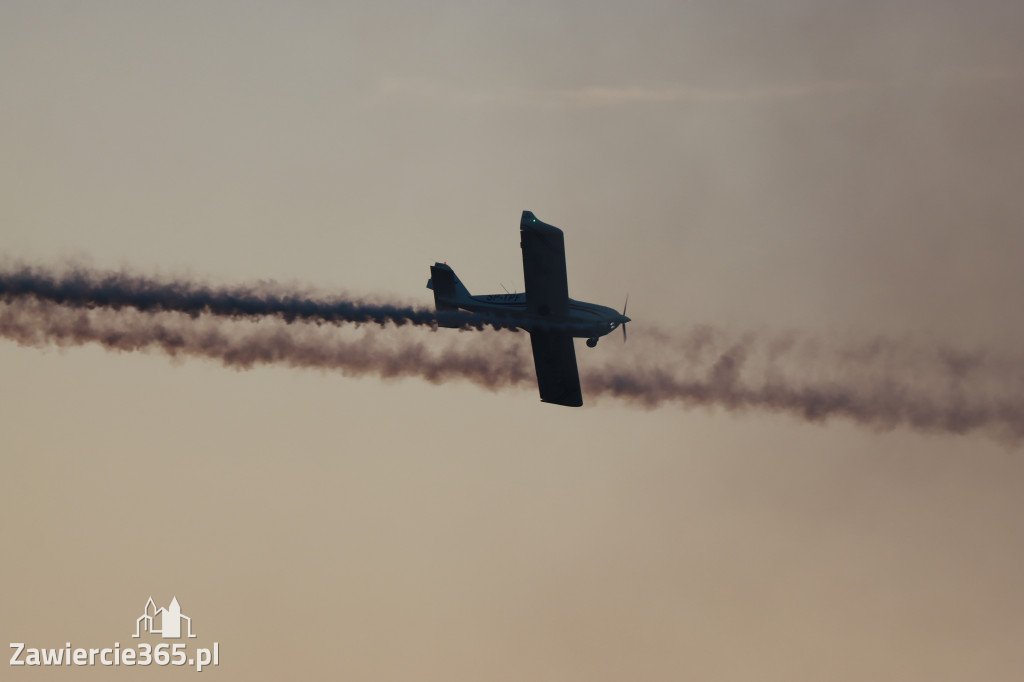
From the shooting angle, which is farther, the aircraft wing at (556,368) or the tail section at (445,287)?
the aircraft wing at (556,368)

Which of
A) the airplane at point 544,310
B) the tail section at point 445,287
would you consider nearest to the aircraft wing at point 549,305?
the airplane at point 544,310

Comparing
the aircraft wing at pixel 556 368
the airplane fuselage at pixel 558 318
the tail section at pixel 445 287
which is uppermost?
the tail section at pixel 445 287

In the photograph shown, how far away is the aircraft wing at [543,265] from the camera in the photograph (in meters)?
37.6

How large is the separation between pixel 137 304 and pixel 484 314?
10.7 meters

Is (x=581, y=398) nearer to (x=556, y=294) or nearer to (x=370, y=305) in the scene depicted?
(x=556, y=294)

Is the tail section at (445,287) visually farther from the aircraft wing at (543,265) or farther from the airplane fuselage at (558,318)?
the aircraft wing at (543,265)

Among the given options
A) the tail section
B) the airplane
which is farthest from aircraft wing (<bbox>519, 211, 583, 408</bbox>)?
the tail section

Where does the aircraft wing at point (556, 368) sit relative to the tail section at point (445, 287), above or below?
below

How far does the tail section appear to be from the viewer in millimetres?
Answer: 39531

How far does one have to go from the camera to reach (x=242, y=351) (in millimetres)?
39531

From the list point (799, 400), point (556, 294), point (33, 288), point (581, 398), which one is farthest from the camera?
point (799, 400)

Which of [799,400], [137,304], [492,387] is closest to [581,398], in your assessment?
[492,387]

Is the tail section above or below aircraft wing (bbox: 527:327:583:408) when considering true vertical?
above

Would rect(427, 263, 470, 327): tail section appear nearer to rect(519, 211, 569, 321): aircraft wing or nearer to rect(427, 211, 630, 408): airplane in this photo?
rect(427, 211, 630, 408): airplane
